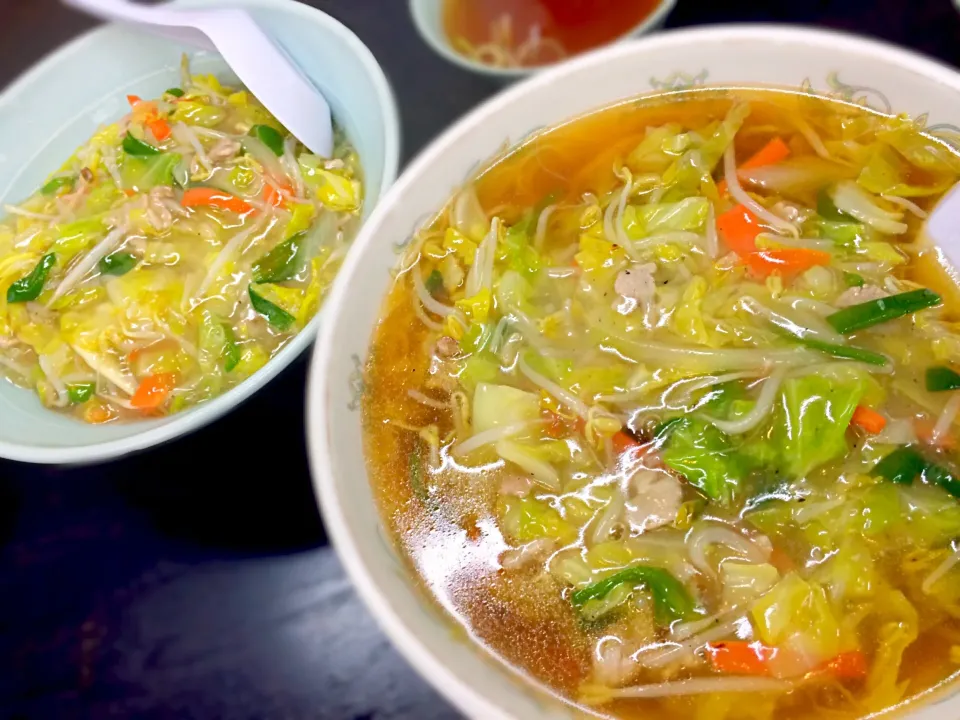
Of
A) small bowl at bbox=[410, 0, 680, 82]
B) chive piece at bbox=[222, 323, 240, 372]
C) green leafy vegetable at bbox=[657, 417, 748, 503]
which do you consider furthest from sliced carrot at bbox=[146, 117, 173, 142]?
green leafy vegetable at bbox=[657, 417, 748, 503]

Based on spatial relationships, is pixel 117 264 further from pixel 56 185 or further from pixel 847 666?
pixel 847 666

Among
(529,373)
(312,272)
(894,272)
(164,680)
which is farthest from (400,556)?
(894,272)

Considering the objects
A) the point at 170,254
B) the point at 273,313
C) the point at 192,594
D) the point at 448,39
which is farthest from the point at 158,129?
the point at 192,594

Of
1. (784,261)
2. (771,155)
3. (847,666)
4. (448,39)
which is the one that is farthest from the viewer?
(448,39)

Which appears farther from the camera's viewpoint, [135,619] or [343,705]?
[135,619]

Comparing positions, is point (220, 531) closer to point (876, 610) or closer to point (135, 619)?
point (135, 619)

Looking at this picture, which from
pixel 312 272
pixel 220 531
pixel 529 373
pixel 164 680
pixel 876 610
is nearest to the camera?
pixel 876 610

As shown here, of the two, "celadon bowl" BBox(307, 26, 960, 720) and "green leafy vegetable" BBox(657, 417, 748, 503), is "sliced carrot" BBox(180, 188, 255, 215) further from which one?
"green leafy vegetable" BBox(657, 417, 748, 503)
